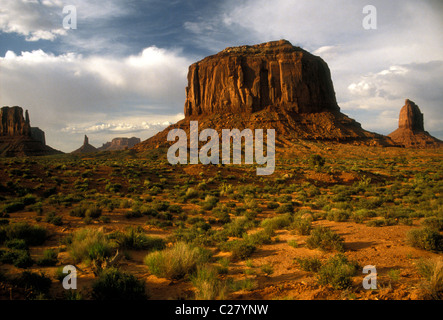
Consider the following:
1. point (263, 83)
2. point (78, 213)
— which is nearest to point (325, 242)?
point (78, 213)

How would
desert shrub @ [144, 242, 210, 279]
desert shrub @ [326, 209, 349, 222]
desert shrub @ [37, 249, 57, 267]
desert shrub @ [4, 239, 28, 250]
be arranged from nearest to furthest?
desert shrub @ [144, 242, 210, 279]
desert shrub @ [37, 249, 57, 267]
desert shrub @ [4, 239, 28, 250]
desert shrub @ [326, 209, 349, 222]

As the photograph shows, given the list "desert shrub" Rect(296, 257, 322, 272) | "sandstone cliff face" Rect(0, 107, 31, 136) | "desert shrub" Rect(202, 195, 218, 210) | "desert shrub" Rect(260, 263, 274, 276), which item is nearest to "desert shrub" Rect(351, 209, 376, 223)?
"desert shrub" Rect(296, 257, 322, 272)

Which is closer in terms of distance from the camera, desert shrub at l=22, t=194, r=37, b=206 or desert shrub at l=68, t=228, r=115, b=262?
desert shrub at l=68, t=228, r=115, b=262

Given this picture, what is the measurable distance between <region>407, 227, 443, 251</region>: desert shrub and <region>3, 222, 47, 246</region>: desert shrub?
11.7 meters

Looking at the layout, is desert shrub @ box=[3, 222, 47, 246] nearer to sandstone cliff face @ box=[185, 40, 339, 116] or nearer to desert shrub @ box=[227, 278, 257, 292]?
desert shrub @ box=[227, 278, 257, 292]

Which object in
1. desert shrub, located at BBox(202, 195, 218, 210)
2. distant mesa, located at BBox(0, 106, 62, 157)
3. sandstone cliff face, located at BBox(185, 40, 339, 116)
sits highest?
sandstone cliff face, located at BBox(185, 40, 339, 116)

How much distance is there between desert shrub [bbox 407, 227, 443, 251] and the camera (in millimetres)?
6036

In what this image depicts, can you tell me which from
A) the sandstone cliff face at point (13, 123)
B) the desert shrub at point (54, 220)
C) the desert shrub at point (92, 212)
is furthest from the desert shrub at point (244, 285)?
the sandstone cliff face at point (13, 123)

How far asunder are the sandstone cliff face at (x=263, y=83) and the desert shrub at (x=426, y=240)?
234 ft

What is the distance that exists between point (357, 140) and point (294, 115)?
20220 millimetres

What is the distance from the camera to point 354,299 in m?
3.96

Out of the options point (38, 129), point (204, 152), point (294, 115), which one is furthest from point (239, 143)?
point (38, 129)

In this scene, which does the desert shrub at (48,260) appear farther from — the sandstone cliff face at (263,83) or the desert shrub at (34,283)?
the sandstone cliff face at (263,83)

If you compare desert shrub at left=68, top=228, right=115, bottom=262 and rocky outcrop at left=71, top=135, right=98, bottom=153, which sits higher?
rocky outcrop at left=71, top=135, right=98, bottom=153
